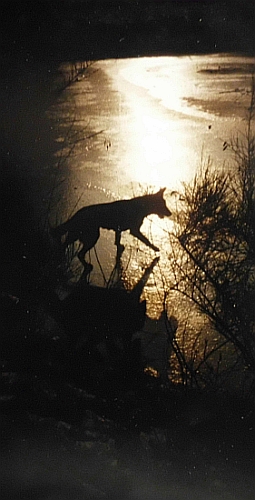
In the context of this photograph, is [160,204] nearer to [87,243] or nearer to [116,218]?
[116,218]

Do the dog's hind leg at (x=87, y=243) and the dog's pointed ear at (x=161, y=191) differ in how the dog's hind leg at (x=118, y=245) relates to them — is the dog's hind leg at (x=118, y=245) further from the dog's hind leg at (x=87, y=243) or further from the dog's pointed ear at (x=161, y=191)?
the dog's pointed ear at (x=161, y=191)

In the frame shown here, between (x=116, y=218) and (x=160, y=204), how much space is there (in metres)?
0.20

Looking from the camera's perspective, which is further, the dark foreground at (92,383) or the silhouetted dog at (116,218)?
the silhouetted dog at (116,218)

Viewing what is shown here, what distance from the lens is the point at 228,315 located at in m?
3.32

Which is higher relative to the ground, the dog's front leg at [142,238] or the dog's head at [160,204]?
the dog's head at [160,204]

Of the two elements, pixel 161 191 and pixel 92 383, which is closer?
pixel 92 383

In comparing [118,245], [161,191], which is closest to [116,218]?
[118,245]

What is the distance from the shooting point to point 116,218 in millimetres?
3479

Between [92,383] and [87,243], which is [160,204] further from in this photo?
[92,383]

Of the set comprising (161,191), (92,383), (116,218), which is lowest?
(92,383)

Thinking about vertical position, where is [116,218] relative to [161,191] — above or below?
below

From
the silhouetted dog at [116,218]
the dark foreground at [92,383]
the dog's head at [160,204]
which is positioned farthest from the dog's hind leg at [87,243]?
the dog's head at [160,204]

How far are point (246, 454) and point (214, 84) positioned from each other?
156cm

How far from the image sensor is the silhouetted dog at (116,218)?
3461 millimetres
